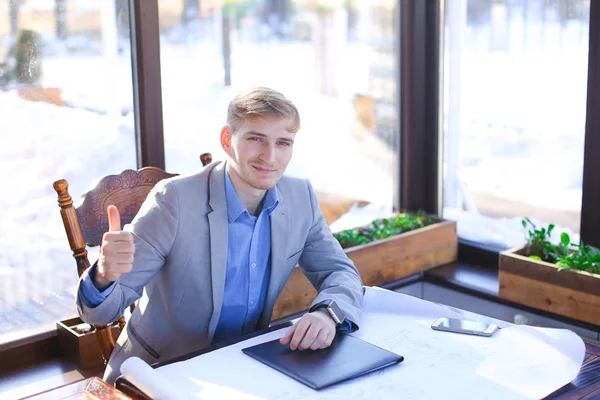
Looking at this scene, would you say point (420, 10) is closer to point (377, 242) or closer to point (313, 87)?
point (313, 87)

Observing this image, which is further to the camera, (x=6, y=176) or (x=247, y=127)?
(x=6, y=176)

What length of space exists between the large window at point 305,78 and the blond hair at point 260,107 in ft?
3.33

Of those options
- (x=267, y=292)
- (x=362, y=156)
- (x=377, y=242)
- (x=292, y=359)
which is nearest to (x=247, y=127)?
(x=267, y=292)

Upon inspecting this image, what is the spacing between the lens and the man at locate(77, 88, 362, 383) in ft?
5.36

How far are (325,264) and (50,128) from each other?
1131 millimetres

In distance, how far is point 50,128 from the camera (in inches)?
94.8

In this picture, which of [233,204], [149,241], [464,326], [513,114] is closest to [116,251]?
[149,241]

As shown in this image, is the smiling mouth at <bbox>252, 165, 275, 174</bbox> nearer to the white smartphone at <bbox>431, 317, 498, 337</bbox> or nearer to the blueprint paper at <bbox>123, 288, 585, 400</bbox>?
the blueprint paper at <bbox>123, 288, 585, 400</bbox>

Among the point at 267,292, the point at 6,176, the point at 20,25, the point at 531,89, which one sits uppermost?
the point at 20,25

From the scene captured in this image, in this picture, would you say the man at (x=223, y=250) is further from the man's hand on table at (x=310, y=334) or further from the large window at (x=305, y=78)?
the large window at (x=305, y=78)

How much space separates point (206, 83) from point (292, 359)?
160cm

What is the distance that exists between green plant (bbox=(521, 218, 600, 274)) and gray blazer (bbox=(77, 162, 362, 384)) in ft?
3.81

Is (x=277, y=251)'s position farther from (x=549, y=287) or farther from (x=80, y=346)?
(x=549, y=287)

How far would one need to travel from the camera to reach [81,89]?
245 cm
